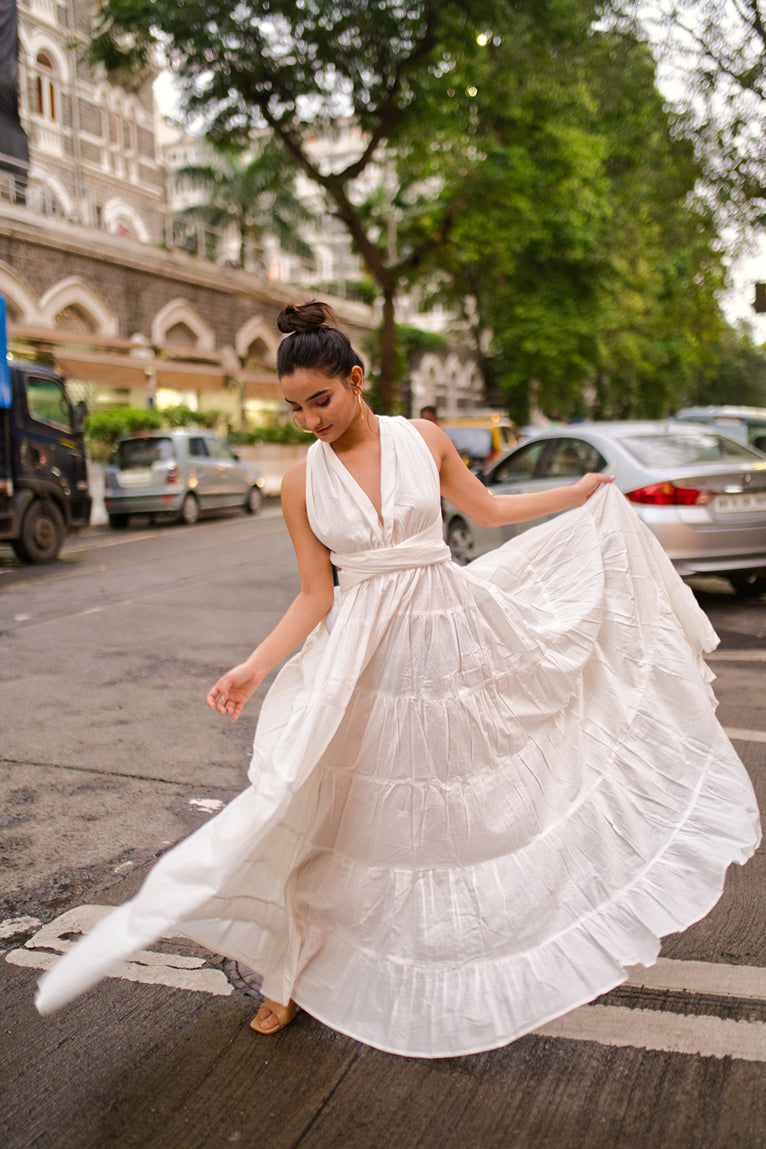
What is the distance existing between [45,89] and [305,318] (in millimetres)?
29254

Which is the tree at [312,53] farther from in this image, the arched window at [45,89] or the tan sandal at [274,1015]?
the tan sandal at [274,1015]

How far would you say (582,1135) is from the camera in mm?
1965

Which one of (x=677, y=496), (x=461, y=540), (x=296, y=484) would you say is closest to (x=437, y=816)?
(x=296, y=484)

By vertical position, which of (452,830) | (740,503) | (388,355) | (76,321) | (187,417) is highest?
(76,321)

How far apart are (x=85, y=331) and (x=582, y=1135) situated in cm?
2374

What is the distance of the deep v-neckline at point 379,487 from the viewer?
2.34 meters

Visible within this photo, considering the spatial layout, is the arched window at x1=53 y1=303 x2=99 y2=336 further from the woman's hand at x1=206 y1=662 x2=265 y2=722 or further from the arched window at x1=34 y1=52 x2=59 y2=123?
the woman's hand at x1=206 y1=662 x2=265 y2=722

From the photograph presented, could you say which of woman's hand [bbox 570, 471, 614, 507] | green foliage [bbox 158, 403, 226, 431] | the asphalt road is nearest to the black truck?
the asphalt road

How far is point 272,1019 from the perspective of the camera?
2348 millimetres

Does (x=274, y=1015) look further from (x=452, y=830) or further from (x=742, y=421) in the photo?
(x=742, y=421)

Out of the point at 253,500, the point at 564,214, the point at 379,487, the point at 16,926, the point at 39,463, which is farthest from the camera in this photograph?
the point at 564,214

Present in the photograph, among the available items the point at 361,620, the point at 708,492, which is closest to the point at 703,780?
the point at 361,620

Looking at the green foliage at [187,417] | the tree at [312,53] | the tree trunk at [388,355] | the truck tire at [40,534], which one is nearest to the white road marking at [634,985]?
the truck tire at [40,534]

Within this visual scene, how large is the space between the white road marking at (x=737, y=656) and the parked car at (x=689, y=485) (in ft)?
2.67
